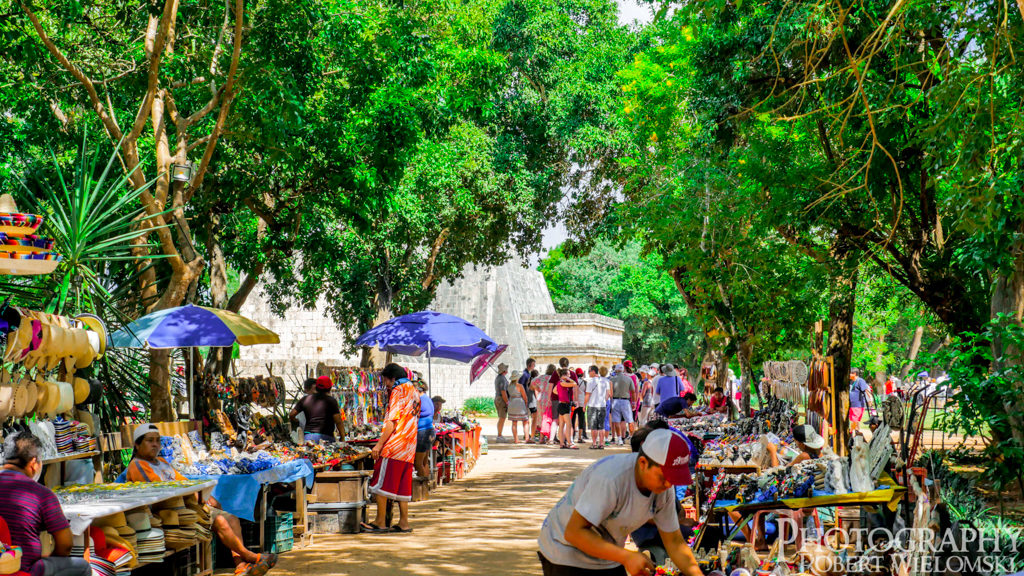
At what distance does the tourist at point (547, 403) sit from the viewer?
21422 mm

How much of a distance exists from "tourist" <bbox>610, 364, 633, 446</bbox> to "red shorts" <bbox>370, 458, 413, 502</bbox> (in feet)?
33.5

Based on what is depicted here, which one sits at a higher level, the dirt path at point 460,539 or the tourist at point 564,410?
the tourist at point 564,410

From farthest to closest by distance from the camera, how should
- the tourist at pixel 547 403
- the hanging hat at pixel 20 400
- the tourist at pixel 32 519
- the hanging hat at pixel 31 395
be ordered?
1. the tourist at pixel 547 403
2. the hanging hat at pixel 31 395
3. the hanging hat at pixel 20 400
4. the tourist at pixel 32 519

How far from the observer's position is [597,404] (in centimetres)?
2080

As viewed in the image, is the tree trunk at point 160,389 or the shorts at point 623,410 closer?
the tree trunk at point 160,389

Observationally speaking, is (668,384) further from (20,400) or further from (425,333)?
(20,400)

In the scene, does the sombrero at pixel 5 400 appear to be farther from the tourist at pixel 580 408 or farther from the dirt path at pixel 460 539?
the tourist at pixel 580 408

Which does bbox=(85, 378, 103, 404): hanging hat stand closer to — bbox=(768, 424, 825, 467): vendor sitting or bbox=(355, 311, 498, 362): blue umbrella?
bbox=(768, 424, 825, 467): vendor sitting

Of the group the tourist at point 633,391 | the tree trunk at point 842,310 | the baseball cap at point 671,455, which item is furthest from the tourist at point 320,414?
the tourist at point 633,391

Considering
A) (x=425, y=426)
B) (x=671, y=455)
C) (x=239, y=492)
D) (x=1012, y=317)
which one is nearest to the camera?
(x=671, y=455)

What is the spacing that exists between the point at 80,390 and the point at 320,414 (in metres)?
4.16

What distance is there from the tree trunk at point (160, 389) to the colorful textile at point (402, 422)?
94.0 inches

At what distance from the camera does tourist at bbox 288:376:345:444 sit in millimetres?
11625

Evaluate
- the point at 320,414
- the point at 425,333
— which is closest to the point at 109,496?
the point at 320,414
